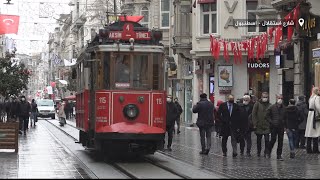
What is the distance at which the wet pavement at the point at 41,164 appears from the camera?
15.2 meters

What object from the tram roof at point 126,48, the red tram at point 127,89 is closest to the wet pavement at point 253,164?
the red tram at point 127,89

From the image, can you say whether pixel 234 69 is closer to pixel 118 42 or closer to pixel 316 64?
pixel 316 64

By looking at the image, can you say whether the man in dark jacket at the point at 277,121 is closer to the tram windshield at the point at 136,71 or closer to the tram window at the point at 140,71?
the tram windshield at the point at 136,71

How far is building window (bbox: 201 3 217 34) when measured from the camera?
41.8 meters

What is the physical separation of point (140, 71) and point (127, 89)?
0.61m

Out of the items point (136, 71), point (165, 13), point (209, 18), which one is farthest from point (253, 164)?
point (165, 13)

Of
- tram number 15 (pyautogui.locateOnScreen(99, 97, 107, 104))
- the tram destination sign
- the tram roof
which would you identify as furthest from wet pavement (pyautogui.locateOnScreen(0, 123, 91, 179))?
the tram destination sign

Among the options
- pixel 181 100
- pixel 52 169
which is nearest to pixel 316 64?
pixel 52 169

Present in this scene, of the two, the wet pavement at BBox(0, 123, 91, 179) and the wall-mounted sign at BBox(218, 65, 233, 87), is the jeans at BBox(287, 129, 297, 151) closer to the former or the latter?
the wet pavement at BBox(0, 123, 91, 179)

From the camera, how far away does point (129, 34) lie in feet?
63.8

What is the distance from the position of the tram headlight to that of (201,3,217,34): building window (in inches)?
932

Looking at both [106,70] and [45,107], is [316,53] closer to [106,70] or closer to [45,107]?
[106,70]

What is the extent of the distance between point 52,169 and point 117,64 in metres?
3.74

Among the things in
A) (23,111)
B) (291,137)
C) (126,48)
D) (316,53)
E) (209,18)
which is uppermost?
(209,18)
